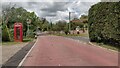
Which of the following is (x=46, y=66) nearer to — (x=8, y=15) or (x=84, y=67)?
(x=84, y=67)

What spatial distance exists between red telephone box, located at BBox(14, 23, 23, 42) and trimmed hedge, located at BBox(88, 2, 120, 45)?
15.8 m

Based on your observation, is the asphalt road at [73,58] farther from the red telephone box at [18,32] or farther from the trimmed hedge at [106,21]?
the red telephone box at [18,32]

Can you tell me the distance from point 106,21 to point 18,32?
2561 centimetres

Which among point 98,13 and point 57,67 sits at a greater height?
point 98,13

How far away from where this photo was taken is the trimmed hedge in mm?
26031

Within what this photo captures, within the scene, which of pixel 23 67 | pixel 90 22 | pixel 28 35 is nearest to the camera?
pixel 23 67

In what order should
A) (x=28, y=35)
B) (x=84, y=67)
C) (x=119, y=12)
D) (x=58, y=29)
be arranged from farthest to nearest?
(x=58, y=29), (x=28, y=35), (x=119, y=12), (x=84, y=67)

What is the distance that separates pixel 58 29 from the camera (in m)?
140

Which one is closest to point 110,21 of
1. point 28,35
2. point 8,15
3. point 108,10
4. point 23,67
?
point 108,10

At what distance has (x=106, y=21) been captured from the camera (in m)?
30.0

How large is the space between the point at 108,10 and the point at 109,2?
0.79 meters

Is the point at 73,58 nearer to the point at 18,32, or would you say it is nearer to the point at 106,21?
the point at 106,21

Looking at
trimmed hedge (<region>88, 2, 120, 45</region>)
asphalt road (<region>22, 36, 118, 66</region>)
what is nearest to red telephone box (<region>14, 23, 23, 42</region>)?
trimmed hedge (<region>88, 2, 120, 45</region>)

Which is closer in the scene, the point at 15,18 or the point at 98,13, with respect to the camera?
the point at 98,13
